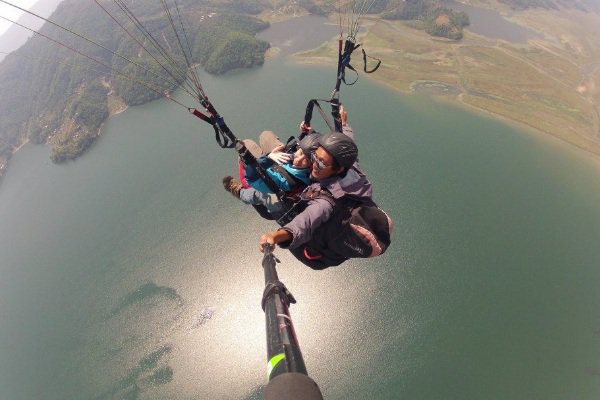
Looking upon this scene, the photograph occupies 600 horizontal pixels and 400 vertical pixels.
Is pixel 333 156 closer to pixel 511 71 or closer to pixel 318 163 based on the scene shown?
pixel 318 163

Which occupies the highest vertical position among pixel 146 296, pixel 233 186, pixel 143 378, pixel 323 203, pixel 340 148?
pixel 340 148

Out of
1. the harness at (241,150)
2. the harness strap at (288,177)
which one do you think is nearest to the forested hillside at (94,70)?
the harness at (241,150)

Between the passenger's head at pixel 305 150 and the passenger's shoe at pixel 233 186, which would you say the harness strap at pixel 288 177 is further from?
the passenger's shoe at pixel 233 186

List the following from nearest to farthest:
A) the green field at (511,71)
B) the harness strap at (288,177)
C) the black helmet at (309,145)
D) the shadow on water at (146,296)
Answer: the black helmet at (309,145) < the harness strap at (288,177) < the shadow on water at (146,296) < the green field at (511,71)

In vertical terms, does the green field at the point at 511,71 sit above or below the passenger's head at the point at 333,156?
below

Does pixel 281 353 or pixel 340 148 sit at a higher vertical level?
pixel 340 148

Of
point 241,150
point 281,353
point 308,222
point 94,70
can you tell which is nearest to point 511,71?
point 241,150
